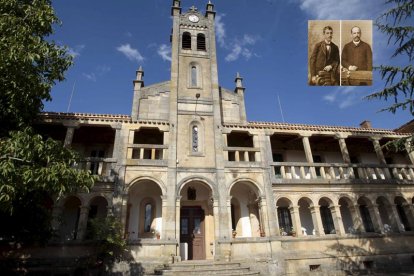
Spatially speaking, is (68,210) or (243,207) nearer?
(68,210)

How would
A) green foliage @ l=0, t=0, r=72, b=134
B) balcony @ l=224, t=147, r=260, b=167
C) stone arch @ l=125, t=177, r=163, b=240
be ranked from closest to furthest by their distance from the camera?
green foliage @ l=0, t=0, r=72, b=134
stone arch @ l=125, t=177, r=163, b=240
balcony @ l=224, t=147, r=260, b=167

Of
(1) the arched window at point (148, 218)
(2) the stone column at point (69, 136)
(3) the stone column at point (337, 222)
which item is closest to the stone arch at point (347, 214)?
(3) the stone column at point (337, 222)

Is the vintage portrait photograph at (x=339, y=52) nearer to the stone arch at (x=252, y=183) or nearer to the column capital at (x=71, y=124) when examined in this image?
the stone arch at (x=252, y=183)

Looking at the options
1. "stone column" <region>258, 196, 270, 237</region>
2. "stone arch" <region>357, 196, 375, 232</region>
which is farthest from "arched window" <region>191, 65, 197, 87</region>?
"stone arch" <region>357, 196, 375, 232</region>

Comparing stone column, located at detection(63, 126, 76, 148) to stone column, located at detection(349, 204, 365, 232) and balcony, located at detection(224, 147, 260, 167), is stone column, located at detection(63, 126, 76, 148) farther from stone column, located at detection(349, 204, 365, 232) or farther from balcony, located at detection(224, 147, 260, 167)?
stone column, located at detection(349, 204, 365, 232)

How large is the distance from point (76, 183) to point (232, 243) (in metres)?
8.99

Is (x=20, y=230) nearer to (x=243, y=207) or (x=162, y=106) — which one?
(x=162, y=106)

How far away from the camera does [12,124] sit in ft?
32.3

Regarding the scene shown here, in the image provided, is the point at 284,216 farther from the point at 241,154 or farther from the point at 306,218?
the point at 241,154

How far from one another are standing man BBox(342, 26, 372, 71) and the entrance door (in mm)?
11821

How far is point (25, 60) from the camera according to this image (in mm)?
8391

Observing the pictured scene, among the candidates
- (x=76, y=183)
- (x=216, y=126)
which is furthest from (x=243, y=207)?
(x=76, y=183)

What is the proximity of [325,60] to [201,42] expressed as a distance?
33.1 feet

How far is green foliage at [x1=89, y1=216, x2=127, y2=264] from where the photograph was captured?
12539 mm
